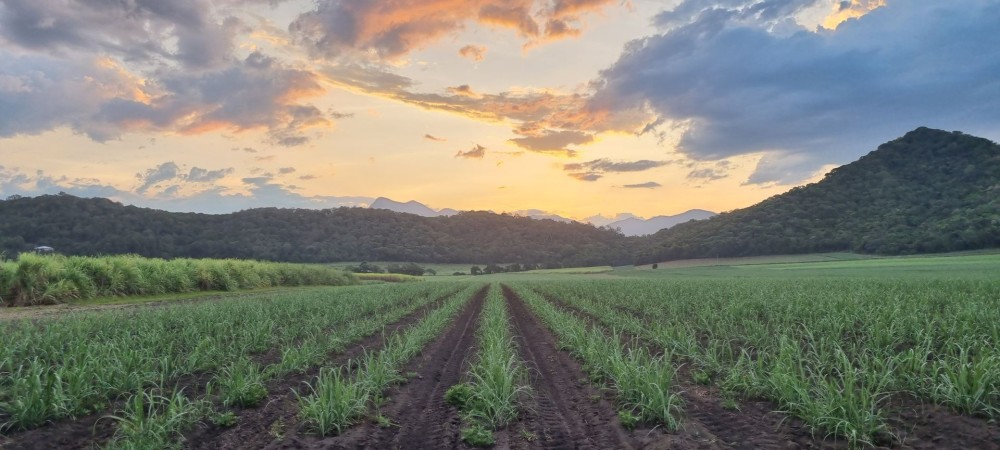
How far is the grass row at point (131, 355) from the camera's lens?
5906 mm

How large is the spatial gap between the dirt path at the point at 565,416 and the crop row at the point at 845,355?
1.66 m

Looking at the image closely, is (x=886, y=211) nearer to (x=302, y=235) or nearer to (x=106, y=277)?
(x=106, y=277)

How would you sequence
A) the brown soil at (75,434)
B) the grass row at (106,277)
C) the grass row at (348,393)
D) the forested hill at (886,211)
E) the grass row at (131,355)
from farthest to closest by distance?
1. the forested hill at (886,211)
2. the grass row at (106,277)
3. the grass row at (131,355)
4. the grass row at (348,393)
5. the brown soil at (75,434)

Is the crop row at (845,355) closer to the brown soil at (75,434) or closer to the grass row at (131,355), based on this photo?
the brown soil at (75,434)

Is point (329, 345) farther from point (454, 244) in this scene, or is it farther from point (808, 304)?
point (454, 244)

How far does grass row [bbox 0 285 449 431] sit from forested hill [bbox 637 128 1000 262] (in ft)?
250

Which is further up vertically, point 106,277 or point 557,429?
point 106,277

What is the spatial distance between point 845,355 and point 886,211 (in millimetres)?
87690

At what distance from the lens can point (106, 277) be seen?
22.8 meters

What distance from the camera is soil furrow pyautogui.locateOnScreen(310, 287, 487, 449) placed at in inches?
217

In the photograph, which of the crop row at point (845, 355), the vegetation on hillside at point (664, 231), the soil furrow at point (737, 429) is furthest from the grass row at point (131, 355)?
the vegetation on hillside at point (664, 231)

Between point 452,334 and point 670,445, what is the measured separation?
9.92m

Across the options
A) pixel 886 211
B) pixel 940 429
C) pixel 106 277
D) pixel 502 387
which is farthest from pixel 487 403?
pixel 886 211

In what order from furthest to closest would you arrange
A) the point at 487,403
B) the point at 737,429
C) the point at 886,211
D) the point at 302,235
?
the point at 302,235
the point at 886,211
the point at 487,403
the point at 737,429
